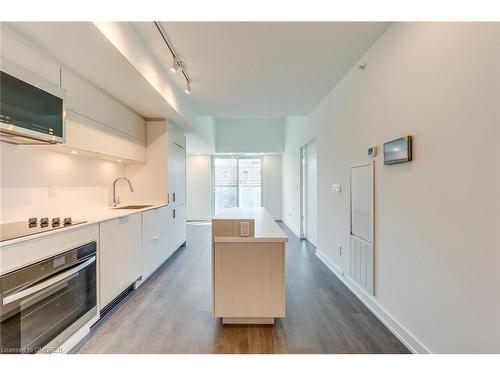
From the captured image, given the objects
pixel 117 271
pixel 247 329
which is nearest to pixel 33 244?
pixel 117 271

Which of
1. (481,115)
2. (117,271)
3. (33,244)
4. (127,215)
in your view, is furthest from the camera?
(127,215)

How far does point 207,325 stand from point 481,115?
94.5 inches

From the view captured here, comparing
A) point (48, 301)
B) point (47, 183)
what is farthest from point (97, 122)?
point (48, 301)

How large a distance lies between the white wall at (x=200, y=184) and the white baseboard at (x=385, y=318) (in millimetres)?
5503

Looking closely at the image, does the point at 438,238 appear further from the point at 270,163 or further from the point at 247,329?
the point at 270,163

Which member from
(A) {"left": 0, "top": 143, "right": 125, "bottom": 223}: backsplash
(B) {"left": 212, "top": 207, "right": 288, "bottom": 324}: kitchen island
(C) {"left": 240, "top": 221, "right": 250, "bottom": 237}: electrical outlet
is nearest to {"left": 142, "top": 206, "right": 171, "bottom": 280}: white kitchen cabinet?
(A) {"left": 0, "top": 143, "right": 125, "bottom": 223}: backsplash

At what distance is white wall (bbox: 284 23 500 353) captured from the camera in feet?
4.12

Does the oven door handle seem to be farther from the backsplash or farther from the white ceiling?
the white ceiling

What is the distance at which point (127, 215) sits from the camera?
8.45 ft

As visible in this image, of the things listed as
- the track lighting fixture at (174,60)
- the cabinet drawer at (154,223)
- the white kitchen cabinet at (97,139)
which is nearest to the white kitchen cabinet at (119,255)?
the cabinet drawer at (154,223)

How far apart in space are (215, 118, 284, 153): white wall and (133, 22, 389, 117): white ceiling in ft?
11.9

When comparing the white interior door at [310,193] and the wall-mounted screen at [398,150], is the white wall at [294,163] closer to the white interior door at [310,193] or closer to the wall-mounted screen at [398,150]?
the white interior door at [310,193]

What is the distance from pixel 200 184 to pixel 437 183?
7.14 m

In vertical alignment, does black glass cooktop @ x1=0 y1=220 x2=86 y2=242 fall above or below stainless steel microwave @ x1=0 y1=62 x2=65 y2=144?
below
